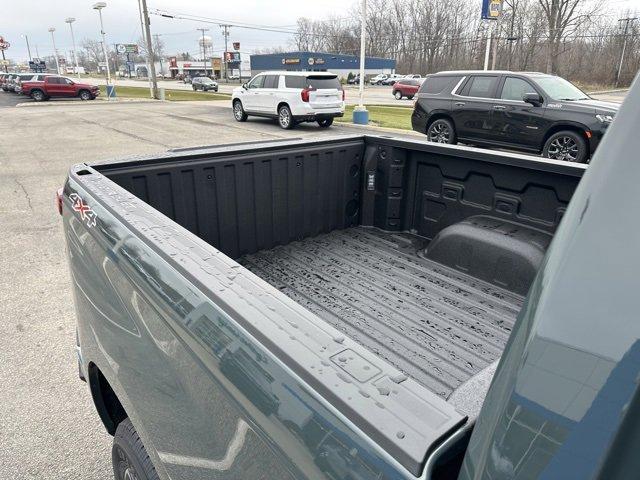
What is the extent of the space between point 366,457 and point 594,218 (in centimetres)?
53

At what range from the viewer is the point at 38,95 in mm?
31328

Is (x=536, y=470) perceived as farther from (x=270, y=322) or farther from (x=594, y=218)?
(x=270, y=322)

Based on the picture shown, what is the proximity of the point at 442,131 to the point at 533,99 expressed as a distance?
2579mm

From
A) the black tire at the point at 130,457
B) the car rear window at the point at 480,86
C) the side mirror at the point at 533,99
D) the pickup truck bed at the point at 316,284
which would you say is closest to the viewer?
the pickup truck bed at the point at 316,284

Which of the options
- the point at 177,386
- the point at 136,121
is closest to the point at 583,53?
the point at 136,121

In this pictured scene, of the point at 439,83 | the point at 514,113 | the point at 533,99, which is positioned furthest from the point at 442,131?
the point at 533,99

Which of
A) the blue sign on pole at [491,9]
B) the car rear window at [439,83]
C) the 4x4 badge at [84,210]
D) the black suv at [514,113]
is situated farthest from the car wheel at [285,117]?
the 4x4 badge at [84,210]

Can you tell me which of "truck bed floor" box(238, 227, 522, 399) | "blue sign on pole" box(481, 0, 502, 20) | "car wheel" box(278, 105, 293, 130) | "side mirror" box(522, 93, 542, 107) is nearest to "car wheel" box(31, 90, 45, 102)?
"car wheel" box(278, 105, 293, 130)

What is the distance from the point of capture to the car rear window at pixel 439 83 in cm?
1207

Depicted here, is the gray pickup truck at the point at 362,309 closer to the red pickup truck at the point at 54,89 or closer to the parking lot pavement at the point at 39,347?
the parking lot pavement at the point at 39,347

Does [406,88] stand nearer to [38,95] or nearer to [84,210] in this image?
[38,95]

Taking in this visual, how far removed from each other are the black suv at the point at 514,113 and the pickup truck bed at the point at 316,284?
7718mm

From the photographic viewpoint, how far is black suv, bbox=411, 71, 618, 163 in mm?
9852

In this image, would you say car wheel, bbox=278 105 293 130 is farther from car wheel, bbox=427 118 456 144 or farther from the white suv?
car wheel, bbox=427 118 456 144
